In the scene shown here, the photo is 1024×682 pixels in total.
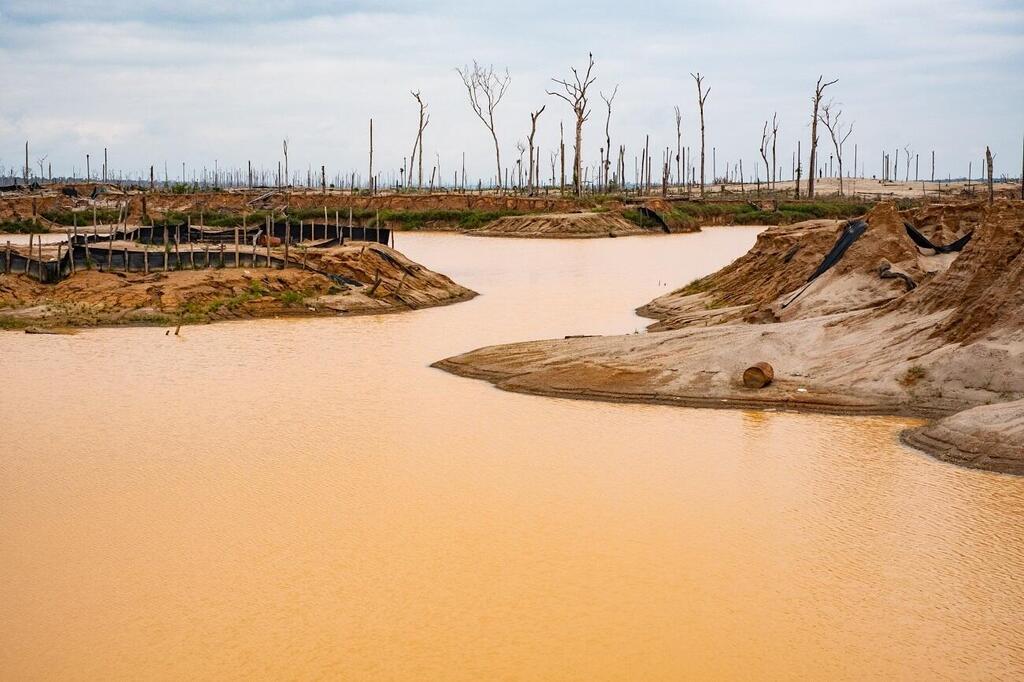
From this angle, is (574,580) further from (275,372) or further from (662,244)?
(662,244)

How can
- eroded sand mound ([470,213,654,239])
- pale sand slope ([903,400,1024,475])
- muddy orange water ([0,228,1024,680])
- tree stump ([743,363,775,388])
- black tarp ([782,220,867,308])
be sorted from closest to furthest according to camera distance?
muddy orange water ([0,228,1024,680]), pale sand slope ([903,400,1024,475]), tree stump ([743,363,775,388]), black tarp ([782,220,867,308]), eroded sand mound ([470,213,654,239])

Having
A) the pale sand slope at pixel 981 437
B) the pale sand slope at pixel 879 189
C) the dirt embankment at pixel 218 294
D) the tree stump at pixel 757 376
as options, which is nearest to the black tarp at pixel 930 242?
the tree stump at pixel 757 376

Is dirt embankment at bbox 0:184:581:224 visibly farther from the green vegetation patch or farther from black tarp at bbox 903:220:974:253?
black tarp at bbox 903:220:974:253

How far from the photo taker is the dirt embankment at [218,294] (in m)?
17.8

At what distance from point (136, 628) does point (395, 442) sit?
4.24 meters

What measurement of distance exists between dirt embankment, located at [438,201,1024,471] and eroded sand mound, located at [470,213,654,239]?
28.1 metres

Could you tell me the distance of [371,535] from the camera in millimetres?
7641

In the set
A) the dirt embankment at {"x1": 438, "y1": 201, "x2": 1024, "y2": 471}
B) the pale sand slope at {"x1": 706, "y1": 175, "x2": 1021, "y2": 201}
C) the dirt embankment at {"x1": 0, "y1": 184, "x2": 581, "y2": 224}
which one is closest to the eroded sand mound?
the dirt embankment at {"x1": 0, "y1": 184, "x2": 581, "y2": 224}

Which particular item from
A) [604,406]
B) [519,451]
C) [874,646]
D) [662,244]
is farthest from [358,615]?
[662,244]

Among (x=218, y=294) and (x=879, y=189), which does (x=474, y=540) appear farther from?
(x=879, y=189)

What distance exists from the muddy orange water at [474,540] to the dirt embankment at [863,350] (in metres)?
0.50

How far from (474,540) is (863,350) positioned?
574cm

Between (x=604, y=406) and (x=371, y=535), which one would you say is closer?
(x=371, y=535)

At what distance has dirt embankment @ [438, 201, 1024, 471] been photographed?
34.2 ft
